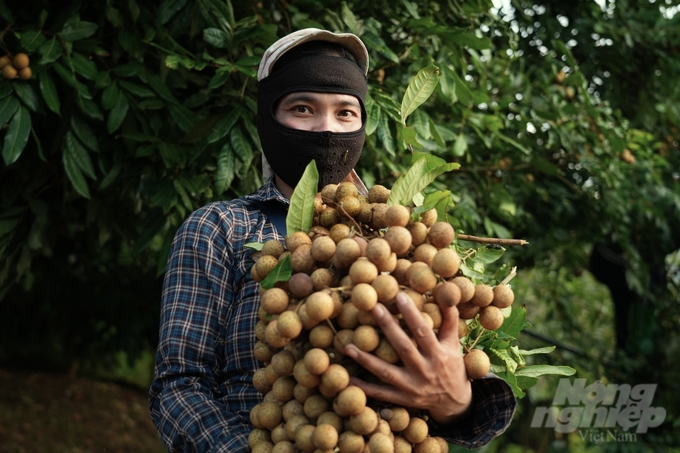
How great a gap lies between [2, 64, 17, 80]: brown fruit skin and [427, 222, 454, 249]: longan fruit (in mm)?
1604

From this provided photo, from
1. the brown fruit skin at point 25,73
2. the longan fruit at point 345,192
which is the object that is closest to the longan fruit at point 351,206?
the longan fruit at point 345,192

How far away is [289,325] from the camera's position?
3.64 ft

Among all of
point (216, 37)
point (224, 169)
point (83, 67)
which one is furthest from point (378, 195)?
point (83, 67)

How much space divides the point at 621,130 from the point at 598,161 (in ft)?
0.60

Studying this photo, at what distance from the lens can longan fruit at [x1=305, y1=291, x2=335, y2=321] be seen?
109 centimetres

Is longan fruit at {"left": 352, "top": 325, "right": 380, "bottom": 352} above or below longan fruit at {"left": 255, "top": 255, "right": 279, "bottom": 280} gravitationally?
above

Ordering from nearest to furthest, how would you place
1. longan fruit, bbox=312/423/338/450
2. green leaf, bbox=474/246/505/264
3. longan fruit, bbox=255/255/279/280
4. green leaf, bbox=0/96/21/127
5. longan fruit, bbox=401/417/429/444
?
longan fruit, bbox=312/423/338/450 → longan fruit, bbox=401/417/429/444 → longan fruit, bbox=255/255/279/280 → green leaf, bbox=474/246/505/264 → green leaf, bbox=0/96/21/127

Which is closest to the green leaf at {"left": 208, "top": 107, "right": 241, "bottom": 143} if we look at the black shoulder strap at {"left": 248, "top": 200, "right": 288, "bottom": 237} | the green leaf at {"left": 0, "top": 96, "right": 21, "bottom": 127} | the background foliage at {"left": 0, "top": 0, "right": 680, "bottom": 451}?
the background foliage at {"left": 0, "top": 0, "right": 680, "bottom": 451}

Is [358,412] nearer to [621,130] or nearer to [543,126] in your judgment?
[543,126]

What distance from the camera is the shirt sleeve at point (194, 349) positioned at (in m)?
1.38

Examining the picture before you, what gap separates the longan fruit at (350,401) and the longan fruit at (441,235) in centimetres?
30

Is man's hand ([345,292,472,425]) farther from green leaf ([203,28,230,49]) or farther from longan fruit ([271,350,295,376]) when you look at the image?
green leaf ([203,28,230,49])

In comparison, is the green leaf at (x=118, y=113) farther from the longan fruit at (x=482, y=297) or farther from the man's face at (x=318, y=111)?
the longan fruit at (x=482, y=297)

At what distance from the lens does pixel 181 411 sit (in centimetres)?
140
